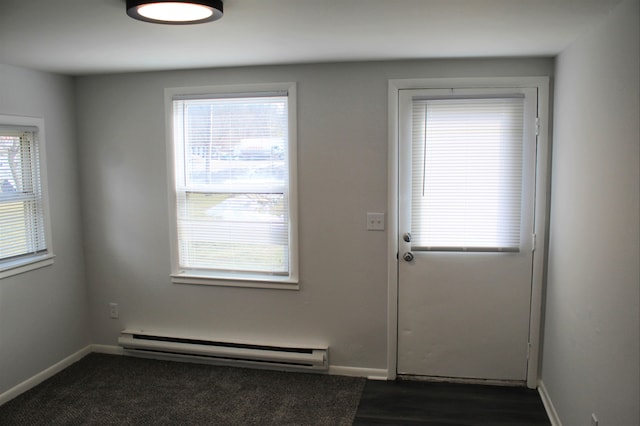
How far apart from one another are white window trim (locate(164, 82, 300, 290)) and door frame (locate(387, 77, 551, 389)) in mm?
646

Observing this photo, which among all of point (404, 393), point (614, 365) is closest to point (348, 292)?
point (404, 393)

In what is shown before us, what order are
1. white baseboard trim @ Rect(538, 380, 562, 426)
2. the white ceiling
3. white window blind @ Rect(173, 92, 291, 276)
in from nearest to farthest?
the white ceiling
white baseboard trim @ Rect(538, 380, 562, 426)
white window blind @ Rect(173, 92, 291, 276)

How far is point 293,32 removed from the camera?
98.1 inches

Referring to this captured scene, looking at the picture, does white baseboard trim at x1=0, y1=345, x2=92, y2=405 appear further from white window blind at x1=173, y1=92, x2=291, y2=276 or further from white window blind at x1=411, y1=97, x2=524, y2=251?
white window blind at x1=411, y1=97, x2=524, y2=251

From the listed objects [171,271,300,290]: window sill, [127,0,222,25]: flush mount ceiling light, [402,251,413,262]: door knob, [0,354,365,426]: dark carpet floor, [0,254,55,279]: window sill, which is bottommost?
[0,354,365,426]: dark carpet floor

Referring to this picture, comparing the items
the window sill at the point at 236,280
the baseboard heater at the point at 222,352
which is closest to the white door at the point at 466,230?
the baseboard heater at the point at 222,352

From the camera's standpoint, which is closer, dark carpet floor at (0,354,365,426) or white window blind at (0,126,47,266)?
dark carpet floor at (0,354,365,426)

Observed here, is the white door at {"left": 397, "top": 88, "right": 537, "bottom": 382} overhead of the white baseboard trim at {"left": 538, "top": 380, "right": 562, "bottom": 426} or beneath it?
overhead

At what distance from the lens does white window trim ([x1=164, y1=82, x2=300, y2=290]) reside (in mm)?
3471

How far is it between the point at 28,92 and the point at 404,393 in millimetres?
3214

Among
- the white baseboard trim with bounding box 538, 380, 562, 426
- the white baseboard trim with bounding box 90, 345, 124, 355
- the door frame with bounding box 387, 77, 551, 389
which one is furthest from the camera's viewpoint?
the white baseboard trim with bounding box 90, 345, 124, 355

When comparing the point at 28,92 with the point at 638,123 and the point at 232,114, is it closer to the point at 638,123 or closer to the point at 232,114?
the point at 232,114

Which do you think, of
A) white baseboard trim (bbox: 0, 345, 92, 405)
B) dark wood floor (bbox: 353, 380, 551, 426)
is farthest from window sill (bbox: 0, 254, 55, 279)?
dark wood floor (bbox: 353, 380, 551, 426)

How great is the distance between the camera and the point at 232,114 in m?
3.56
